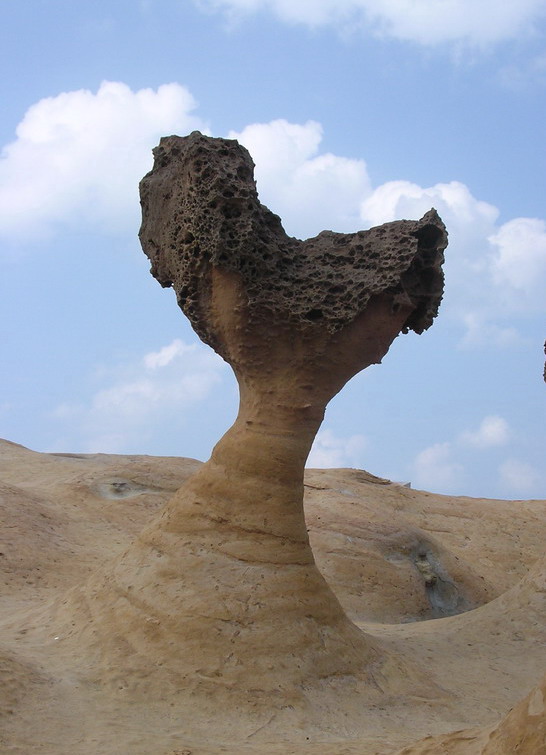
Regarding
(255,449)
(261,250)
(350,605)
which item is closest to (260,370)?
(255,449)

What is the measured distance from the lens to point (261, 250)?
592 centimetres

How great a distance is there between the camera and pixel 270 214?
240 inches

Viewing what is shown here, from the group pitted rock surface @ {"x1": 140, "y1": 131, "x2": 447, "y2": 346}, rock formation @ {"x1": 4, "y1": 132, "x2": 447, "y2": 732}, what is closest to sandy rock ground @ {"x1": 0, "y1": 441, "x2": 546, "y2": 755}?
rock formation @ {"x1": 4, "y1": 132, "x2": 447, "y2": 732}

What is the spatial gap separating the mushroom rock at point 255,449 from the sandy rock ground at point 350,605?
0.29 m

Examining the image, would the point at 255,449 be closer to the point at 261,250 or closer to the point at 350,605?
the point at 261,250

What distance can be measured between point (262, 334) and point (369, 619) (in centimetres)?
Result: 403

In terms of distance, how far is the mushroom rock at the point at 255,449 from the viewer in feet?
17.2

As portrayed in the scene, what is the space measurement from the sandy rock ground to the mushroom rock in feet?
0.97

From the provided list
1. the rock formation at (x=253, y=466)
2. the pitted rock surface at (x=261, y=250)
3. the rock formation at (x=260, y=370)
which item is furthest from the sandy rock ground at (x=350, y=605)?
the pitted rock surface at (x=261, y=250)

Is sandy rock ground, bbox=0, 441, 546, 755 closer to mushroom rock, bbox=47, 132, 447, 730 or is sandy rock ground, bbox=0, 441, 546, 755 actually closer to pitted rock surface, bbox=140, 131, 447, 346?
mushroom rock, bbox=47, 132, 447, 730

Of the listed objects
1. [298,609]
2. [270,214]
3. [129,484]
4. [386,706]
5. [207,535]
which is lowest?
[386,706]

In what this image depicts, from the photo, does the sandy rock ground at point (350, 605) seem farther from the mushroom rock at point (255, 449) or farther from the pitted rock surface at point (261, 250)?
the pitted rock surface at point (261, 250)

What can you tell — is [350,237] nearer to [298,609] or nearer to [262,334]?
[262,334]

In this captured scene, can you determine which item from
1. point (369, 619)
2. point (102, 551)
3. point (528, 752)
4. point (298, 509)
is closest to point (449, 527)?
point (369, 619)
